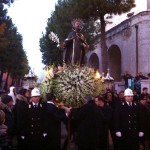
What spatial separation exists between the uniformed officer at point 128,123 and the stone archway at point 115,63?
3538 cm

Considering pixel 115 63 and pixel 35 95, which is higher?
pixel 115 63

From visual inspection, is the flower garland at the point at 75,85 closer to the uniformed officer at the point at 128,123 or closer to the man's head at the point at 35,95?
the uniformed officer at the point at 128,123

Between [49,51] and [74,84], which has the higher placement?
[49,51]

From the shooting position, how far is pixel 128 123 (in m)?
10.9

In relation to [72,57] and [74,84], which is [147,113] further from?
[72,57]

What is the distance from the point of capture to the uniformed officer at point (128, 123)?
1089 cm

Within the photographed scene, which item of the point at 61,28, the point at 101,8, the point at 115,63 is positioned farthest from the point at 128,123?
the point at 115,63

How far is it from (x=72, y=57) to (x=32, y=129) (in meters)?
5.22

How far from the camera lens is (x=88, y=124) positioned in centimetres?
1024

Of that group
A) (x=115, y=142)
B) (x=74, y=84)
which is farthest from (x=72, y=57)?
(x=115, y=142)

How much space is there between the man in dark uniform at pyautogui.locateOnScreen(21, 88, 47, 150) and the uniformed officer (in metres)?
1.99

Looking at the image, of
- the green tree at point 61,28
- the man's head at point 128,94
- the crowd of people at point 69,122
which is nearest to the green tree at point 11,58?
the green tree at point 61,28

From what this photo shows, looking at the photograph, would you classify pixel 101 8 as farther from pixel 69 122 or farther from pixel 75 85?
pixel 69 122

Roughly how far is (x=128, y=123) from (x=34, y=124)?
2.50m
